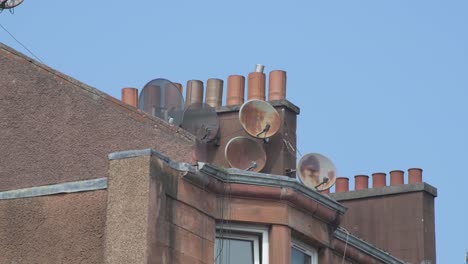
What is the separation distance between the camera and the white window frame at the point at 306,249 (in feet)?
82.0

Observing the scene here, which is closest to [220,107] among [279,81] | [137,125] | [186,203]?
[279,81]

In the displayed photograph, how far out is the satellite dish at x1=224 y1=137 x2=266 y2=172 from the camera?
89.5 feet

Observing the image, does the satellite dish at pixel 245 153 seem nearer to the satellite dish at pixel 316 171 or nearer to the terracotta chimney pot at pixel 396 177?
the satellite dish at pixel 316 171

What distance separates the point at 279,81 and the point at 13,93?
5694mm

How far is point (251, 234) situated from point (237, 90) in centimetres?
604

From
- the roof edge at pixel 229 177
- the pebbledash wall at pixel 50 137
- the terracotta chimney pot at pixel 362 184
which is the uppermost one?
the terracotta chimney pot at pixel 362 184

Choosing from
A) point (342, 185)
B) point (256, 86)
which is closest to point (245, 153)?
point (256, 86)

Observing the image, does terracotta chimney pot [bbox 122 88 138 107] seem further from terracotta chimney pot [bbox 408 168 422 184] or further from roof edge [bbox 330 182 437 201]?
terracotta chimney pot [bbox 408 168 422 184]

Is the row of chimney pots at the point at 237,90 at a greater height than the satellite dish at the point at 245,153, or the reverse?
the row of chimney pots at the point at 237,90

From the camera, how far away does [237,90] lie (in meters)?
29.9

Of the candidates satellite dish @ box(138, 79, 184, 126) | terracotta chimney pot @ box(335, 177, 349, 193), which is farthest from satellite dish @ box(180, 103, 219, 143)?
terracotta chimney pot @ box(335, 177, 349, 193)

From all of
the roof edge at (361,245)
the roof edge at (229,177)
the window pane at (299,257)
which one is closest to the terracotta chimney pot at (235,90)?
the roof edge at (361,245)

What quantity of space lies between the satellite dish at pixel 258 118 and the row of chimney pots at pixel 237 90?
55.6 inches

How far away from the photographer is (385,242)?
33875 mm
